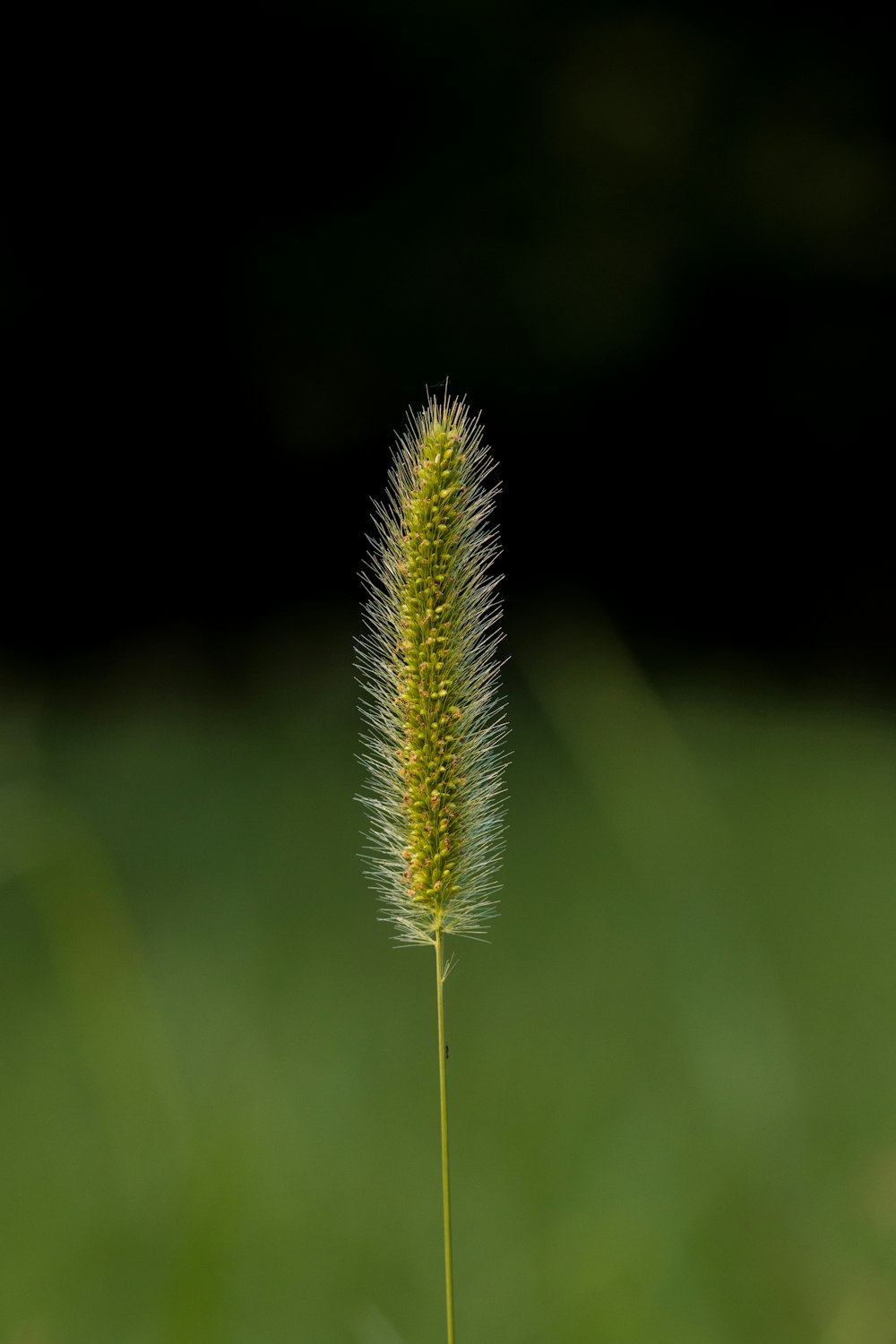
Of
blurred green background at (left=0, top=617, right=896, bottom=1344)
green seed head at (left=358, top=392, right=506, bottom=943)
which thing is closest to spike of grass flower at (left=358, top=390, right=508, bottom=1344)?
green seed head at (left=358, top=392, right=506, bottom=943)

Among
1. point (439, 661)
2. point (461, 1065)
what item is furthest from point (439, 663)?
point (461, 1065)

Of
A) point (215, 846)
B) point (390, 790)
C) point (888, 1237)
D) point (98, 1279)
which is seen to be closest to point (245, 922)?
point (215, 846)

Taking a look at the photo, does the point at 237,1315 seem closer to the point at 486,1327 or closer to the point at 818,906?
the point at 486,1327

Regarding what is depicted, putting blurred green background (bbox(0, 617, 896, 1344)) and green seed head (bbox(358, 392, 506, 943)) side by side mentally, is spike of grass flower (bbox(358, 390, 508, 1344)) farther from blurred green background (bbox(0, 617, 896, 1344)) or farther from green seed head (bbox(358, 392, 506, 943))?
blurred green background (bbox(0, 617, 896, 1344))

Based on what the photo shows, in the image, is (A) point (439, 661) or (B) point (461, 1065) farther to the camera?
(B) point (461, 1065)

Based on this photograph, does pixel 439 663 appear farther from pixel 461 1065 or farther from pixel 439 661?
pixel 461 1065

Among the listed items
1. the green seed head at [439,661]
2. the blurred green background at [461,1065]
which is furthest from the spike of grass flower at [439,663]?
the blurred green background at [461,1065]

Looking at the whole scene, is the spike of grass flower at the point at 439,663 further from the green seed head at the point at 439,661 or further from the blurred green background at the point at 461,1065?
the blurred green background at the point at 461,1065

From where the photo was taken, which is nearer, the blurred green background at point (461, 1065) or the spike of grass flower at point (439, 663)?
the spike of grass flower at point (439, 663)
